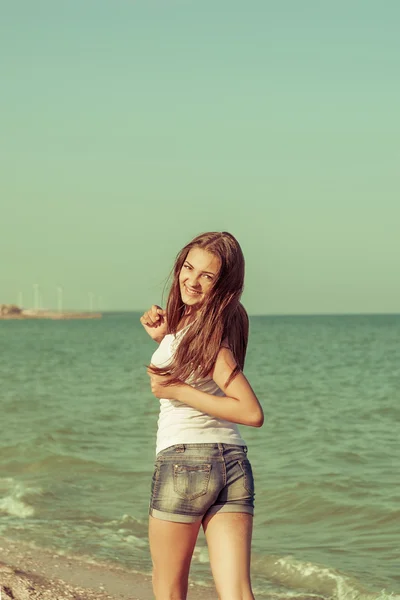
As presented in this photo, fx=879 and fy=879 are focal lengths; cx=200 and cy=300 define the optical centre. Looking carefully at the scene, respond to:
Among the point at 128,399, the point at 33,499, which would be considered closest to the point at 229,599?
the point at 33,499

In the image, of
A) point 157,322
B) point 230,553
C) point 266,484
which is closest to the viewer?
point 230,553

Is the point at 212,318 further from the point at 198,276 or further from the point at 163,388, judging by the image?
the point at 163,388

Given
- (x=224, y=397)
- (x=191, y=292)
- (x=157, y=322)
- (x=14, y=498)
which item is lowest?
(x=14, y=498)

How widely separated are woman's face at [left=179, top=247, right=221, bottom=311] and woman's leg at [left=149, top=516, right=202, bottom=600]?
0.82 m

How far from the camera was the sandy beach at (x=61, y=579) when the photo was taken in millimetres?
5410

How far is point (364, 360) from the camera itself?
134 feet

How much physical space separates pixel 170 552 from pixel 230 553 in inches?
8.7

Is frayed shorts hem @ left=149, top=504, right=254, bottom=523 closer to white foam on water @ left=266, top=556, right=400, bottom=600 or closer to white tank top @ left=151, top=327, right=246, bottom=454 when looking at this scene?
white tank top @ left=151, top=327, right=246, bottom=454

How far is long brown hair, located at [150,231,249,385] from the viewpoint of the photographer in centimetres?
320

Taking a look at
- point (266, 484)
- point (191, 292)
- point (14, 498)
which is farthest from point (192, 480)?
point (266, 484)

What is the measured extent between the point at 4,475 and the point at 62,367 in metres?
24.1

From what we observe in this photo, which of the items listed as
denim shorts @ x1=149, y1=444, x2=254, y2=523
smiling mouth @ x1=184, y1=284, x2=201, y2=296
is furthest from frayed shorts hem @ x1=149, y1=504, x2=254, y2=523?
smiling mouth @ x1=184, y1=284, x2=201, y2=296

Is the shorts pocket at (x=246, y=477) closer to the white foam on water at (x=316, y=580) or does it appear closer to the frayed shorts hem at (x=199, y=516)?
the frayed shorts hem at (x=199, y=516)

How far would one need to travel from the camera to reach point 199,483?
125 inches
